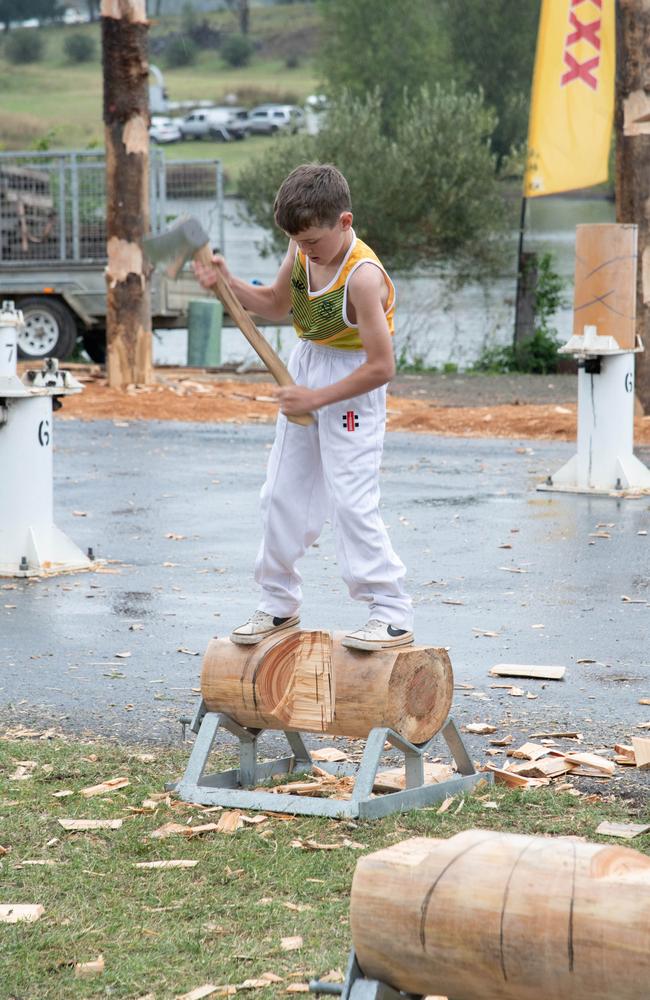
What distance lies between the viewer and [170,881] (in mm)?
4215

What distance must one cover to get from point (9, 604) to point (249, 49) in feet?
280

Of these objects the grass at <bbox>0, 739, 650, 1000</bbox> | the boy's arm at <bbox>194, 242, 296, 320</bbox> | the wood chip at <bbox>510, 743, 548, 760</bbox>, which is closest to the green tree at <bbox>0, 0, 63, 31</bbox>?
the boy's arm at <bbox>194, 242, 296, 320</bbox>

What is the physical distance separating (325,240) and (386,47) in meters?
55.7

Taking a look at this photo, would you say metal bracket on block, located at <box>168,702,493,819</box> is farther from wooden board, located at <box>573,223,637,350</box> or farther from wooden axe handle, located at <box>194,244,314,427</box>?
wooden board, located at <box>573,223,637,350</box>

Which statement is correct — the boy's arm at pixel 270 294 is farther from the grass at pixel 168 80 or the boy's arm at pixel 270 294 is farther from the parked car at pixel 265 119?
the grass at pixel 168 80

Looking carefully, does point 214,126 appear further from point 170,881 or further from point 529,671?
point 170,881

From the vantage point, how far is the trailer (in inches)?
794

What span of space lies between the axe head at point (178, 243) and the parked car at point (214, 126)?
58991mm

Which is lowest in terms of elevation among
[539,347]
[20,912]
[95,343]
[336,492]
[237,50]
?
[539,347]

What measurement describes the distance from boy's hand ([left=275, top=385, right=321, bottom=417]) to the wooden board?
7101 mm

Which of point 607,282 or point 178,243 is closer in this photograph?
point 178,243

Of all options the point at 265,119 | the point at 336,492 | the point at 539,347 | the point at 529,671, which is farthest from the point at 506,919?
the point at 265,119

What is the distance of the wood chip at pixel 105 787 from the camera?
4930 millimetres

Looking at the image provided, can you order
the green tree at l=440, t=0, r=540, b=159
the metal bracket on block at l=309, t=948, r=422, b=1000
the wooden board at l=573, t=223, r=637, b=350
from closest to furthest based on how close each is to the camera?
the metal bracket on block at l=309, t=948, r=422, b=1000
the wooden board at l=573, t=223, r=637, b=350
the green tree at l=440, t=0, r=540, b=159
